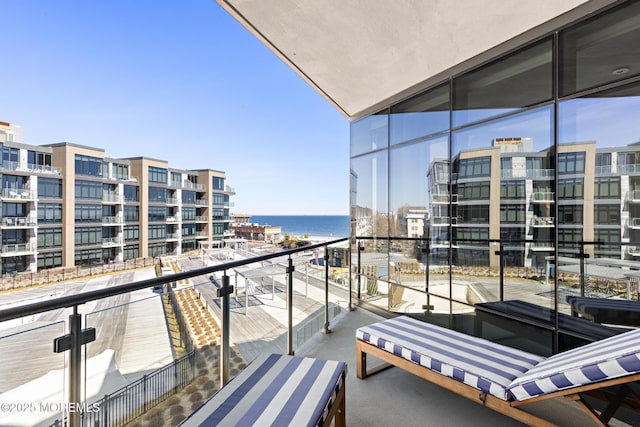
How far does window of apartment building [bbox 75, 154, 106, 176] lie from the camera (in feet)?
97.2

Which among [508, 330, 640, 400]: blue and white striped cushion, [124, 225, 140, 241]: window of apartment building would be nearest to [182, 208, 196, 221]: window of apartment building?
[124, 225, 140, 241]: window of apartment building

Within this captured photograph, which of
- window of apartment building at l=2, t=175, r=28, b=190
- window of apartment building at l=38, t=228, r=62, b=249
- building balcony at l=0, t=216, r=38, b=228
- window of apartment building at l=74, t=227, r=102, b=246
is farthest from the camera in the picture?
window of apartment building at l=74, t=227, r=102, b=246

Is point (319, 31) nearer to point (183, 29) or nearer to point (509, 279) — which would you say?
point (509, 279)

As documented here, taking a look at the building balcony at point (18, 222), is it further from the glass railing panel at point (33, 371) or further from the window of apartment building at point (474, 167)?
the window of apartment building at point (474, 167)

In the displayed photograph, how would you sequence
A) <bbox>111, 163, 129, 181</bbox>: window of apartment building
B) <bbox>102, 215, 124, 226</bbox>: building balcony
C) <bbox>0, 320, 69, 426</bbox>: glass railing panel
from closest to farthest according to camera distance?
<bbox>0, 320, 69, 426</bbox>: glass railing panel
<bbox>102, 215, 124, 226</bbox>: building balcony
<bbox>111, 163, 129, 181</bbox>: window of apartment building

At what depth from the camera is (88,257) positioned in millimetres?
30719

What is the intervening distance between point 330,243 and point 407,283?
1.41 metres

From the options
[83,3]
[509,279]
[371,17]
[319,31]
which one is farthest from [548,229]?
[83,3]

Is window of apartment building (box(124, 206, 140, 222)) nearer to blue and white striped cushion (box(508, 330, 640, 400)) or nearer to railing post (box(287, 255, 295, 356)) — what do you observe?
railing post (box(287, 255, 295, 356))

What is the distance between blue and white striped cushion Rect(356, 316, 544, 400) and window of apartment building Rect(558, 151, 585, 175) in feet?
5.14

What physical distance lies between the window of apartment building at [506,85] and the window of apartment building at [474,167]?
0.43 meters

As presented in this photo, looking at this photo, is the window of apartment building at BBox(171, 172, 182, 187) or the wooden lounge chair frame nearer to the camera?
the wooden lounge chair frame

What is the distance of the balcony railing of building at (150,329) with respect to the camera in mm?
1161

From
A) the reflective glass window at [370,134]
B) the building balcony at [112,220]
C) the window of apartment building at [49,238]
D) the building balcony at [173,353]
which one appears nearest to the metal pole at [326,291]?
the building balcony at [173,353]
